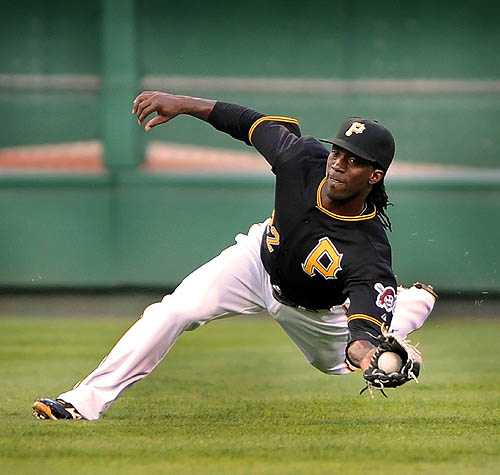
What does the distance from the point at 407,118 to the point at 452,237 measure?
1334 millimetres

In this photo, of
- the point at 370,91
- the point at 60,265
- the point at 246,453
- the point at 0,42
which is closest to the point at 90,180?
the point at 60,265

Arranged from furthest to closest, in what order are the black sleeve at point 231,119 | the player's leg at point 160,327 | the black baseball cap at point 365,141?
the black sleeve at point 231,119 → the player's leg at point 160,327 → the black baseball cap at point 365,141

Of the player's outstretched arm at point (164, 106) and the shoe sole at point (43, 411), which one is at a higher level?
the player's outstretched arm at point (164, 106)

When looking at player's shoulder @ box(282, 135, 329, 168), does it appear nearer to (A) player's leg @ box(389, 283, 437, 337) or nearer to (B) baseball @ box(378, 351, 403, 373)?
(A) player's leg @ box(389, 283, 437, 337)

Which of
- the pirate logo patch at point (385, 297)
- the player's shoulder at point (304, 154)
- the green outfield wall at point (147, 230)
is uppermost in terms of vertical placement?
the player's shoulder at point (304, 154)

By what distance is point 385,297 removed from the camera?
18.0ft

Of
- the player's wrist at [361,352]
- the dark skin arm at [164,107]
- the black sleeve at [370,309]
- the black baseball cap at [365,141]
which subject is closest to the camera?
the player's wrist at [361,352]

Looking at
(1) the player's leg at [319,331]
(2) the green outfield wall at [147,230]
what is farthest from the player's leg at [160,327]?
(2) the green outfield wall at [147,230]

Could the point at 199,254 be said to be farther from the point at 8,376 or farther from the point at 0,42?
the point at 8,376

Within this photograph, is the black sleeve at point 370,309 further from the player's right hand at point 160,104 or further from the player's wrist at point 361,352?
the player's right hand at point 160,104

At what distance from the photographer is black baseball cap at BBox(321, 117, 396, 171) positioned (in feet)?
18.5

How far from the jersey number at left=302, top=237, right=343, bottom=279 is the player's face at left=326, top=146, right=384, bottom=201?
0.76 ft

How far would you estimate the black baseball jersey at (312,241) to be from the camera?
5.50m

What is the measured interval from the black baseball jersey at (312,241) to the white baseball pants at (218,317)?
0.40 ft
